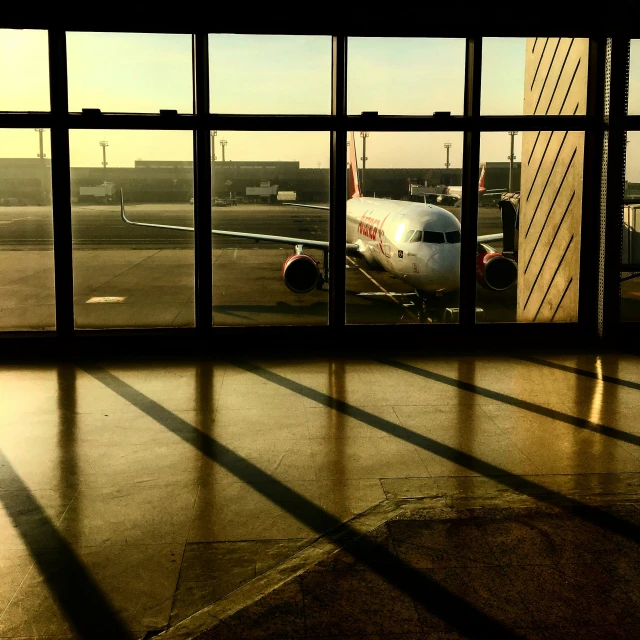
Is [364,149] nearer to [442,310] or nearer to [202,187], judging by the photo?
[202,187]

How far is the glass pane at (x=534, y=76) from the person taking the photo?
420 inches

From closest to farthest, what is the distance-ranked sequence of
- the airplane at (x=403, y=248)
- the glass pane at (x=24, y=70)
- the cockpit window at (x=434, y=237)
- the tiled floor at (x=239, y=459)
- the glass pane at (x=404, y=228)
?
the tiled floor at (x=239, y=459)
the glass pane at (x=24, y=70)
the glass pane at (x=404, y=228)
the airplane at (x=403, y=248)
the cockpit window at (x=434, y=237)

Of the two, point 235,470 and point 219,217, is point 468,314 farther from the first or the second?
point 235,470

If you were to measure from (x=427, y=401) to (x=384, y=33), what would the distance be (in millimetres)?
4880

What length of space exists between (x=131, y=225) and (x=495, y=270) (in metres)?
5.23

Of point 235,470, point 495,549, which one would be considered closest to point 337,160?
point 235,470

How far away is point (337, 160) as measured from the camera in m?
10.7

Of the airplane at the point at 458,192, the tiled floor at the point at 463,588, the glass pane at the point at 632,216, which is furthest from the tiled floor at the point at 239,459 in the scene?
the airplane at the point at 458,192

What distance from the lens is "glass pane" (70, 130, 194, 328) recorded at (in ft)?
34.4

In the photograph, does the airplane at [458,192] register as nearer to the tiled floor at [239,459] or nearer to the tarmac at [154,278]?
the tarmac at [154,278]

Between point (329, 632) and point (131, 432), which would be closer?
point (329, 632)

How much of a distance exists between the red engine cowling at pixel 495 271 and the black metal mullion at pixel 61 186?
5592 mm

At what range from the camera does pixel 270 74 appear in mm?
10438

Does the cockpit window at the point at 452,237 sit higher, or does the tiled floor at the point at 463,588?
the cockpit window at the point at 452,237
